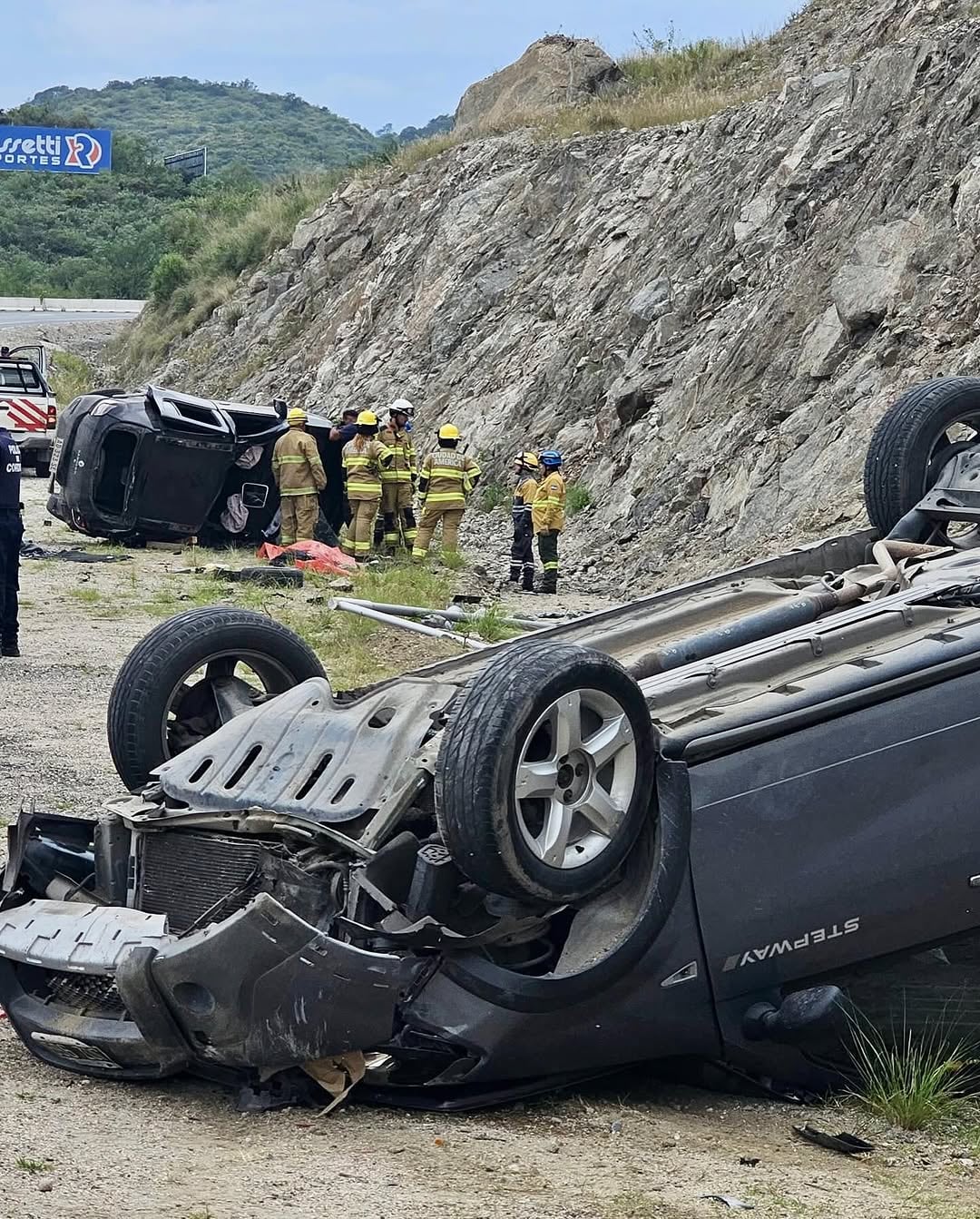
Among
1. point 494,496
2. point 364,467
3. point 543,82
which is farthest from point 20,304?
point 364,467

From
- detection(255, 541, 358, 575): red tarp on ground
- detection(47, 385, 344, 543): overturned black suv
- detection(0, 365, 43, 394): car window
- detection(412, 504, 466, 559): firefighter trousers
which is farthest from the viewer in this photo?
detection(0, 365, 43, 394): car window

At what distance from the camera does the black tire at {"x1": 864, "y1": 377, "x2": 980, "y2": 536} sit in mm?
6695

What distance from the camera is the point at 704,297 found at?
21109mm

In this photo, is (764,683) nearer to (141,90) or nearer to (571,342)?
(571,342)

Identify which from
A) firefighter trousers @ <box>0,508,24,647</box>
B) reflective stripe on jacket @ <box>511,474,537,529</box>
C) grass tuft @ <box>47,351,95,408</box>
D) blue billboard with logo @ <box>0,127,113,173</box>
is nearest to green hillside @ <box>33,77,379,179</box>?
blue billboard with logo @ <box>0,127,113,173</box>

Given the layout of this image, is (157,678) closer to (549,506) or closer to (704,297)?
(549,506)

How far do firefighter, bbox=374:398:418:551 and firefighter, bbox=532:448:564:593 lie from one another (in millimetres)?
2037

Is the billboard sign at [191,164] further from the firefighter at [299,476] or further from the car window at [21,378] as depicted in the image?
the firefighter at [299,476]

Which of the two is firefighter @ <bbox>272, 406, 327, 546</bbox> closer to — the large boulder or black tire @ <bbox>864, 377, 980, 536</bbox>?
black tire @ <bbox>864, 377, 980, 536</bbox>

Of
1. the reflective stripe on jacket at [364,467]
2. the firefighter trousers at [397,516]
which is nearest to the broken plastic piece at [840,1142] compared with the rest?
the reflective stripe on jacket at [364,467]

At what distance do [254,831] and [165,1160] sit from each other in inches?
40.4

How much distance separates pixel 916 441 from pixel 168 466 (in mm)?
12043

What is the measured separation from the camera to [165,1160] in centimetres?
412

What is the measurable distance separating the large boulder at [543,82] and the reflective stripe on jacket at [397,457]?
609 inches
